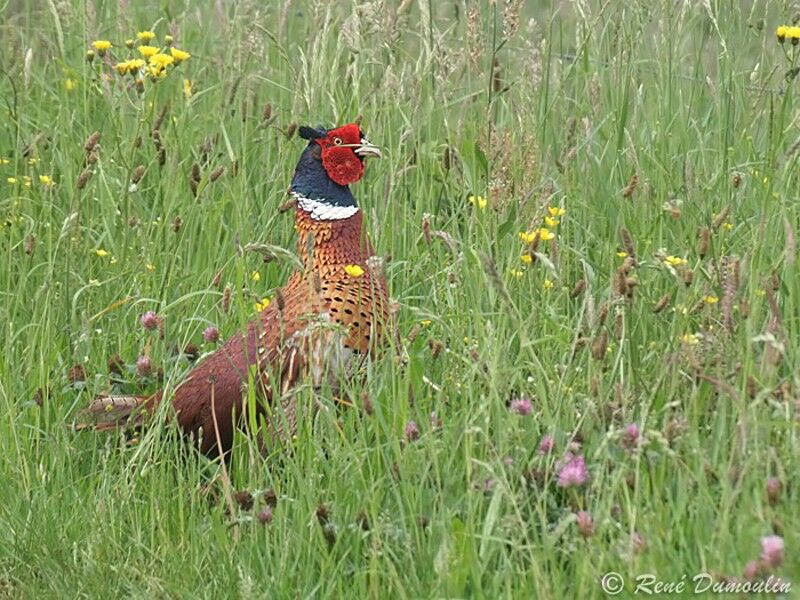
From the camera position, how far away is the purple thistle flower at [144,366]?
4.42 metres

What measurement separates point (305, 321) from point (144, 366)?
0.42m

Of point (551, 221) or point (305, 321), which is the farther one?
point (551, 221)

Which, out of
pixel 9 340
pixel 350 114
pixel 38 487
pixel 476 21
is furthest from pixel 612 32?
pixel 38 487

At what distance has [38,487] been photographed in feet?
12.9

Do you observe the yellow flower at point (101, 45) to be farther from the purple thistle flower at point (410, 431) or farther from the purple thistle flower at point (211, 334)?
the purple thistle flower at point (410, 431)

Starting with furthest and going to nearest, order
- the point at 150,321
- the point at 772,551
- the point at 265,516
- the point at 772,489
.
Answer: the point at 150,321
the point at 265,516
the point at 772,489
the point at 772,551

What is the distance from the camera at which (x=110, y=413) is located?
440cm

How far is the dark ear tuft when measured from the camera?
4.86 metres

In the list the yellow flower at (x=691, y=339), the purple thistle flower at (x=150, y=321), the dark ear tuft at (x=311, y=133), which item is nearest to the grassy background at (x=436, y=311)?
the yellow flower at (x=691, y=339)

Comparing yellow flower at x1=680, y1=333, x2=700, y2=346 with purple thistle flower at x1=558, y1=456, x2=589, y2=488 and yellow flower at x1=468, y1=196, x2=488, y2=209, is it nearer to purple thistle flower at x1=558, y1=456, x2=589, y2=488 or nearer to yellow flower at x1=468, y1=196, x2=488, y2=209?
purple thistle flower at x1=558, y1=456, x2=589, y2=488

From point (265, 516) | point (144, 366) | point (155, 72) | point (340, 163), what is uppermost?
point (155, 72)

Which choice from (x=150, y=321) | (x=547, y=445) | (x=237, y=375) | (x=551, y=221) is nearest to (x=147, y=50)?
(x=150, y=321)

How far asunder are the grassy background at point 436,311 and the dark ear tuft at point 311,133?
233 millimetres

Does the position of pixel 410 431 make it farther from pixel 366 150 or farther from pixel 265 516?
pixel 366 150
